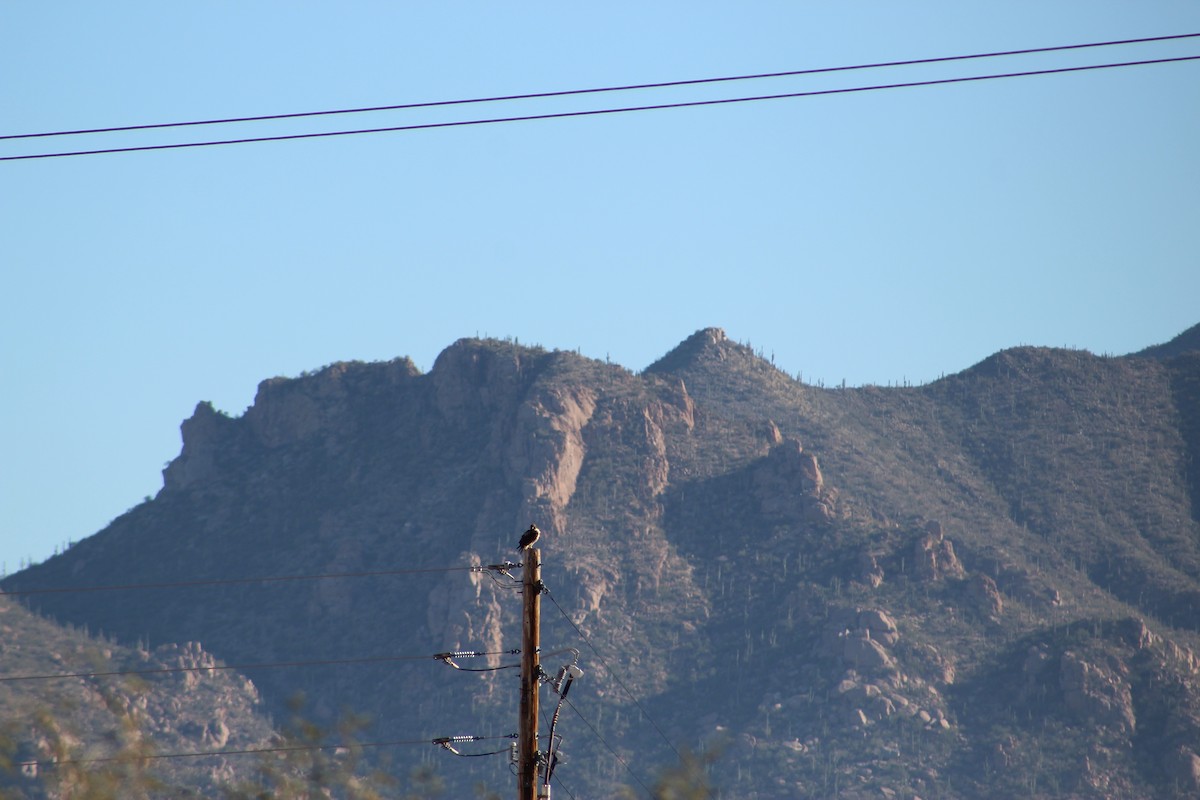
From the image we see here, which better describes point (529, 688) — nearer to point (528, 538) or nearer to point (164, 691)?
point (528, 538)

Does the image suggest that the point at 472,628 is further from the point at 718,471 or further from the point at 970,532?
the point at 970,532

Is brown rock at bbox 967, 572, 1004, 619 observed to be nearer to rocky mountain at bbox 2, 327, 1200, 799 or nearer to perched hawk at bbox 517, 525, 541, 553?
rocky mountain at bbox 2, 327, 1200, 799

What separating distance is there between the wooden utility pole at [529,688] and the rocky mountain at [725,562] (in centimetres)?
7816

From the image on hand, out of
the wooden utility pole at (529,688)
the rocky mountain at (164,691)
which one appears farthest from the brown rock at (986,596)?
the wooden utility pole at (529,688)

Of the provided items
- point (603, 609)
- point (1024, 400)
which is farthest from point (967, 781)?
point (1024, 400)

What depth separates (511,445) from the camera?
158125 millimetres

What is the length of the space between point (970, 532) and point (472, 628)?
4436cm

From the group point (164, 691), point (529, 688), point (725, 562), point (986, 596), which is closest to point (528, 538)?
point (529, 688)

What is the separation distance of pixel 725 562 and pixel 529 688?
125659 millimetres

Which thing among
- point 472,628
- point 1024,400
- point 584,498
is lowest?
point 472,628

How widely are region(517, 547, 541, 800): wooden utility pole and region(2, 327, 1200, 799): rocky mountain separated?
7816 cm

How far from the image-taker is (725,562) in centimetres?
15075

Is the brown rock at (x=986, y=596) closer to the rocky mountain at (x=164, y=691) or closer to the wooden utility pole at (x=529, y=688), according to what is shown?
the rocky mountain at (x=164, y=691)

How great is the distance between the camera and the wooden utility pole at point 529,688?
2567cm
